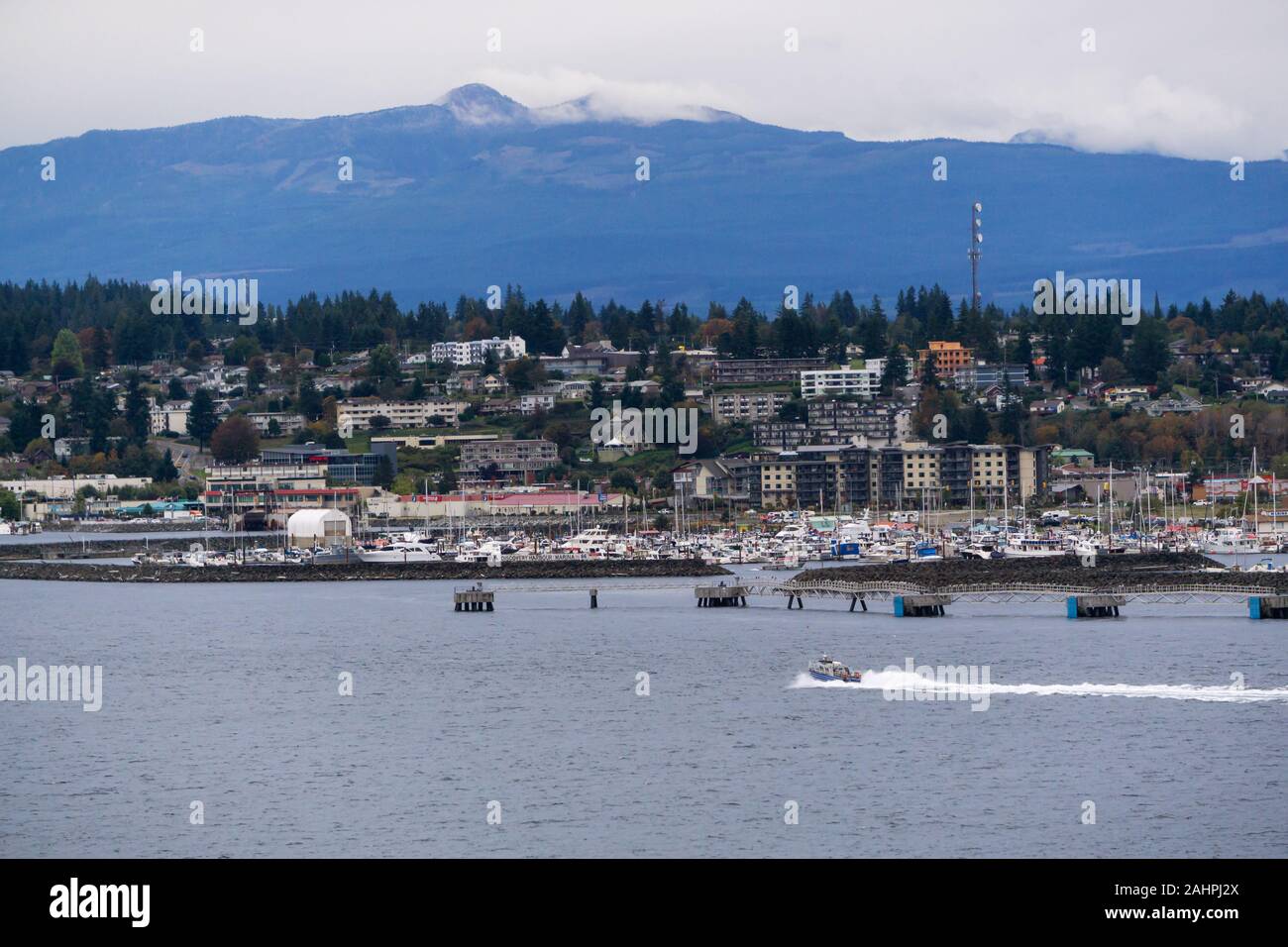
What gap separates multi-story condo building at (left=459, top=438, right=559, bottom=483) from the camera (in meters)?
129

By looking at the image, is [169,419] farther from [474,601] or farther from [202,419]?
[474,601]

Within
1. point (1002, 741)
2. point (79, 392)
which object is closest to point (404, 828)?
point (1002, 741)

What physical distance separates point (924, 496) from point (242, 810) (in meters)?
83.0

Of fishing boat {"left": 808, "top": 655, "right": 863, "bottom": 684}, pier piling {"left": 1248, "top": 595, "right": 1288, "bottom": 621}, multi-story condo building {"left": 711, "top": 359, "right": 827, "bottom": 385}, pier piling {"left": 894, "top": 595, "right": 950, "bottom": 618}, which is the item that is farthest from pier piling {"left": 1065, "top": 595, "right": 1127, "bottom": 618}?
multi-story condo building {"left": 711, "top": 359, "right": 827, "bottom": 385}

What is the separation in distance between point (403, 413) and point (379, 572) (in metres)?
64.6

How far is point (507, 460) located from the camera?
427 ft

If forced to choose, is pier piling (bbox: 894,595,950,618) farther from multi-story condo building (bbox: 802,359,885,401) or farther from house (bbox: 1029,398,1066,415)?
multi-story condo building (bbox: 802,359,885,401)

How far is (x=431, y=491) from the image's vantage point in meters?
129

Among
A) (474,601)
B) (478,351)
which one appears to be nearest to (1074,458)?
(478,351)

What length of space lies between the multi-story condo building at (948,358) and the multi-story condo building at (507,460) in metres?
35.2

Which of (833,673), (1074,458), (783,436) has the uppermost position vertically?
(783,436)

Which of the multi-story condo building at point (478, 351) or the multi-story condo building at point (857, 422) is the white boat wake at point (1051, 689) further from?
the multi-story condo building at point (478, 351)

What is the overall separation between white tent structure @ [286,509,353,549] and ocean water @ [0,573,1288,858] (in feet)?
152
